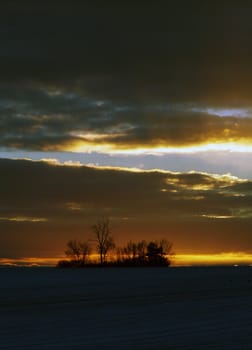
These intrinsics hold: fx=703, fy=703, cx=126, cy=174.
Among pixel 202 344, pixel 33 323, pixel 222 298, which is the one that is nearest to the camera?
pixel 202 344

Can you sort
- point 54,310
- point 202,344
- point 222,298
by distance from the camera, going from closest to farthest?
point 202,344 → point 54,310 → point 222,298

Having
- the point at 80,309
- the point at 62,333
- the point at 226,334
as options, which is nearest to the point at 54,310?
the point at 80,309

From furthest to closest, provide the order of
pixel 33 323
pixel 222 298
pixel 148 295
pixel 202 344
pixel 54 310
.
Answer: pixel 148 295
pixel 222 298
pixel 54 310
pixel 33 323
pixel 202 344

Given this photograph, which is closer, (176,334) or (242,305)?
(176,334)

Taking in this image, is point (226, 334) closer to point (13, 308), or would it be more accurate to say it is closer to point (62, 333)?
point (62, 333)

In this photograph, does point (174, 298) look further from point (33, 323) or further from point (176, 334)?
point (176, 334)

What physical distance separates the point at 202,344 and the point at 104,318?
7405 millimetres

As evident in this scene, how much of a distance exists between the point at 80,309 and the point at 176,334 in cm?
903

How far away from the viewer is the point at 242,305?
2914 cm

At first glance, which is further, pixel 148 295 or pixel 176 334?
pixel 148 295

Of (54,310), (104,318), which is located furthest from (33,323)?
(54,310)

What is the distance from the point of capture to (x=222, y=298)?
109 ft

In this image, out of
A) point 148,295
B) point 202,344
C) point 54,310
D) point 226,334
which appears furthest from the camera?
point 148,295

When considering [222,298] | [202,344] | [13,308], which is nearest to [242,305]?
[222,298]
